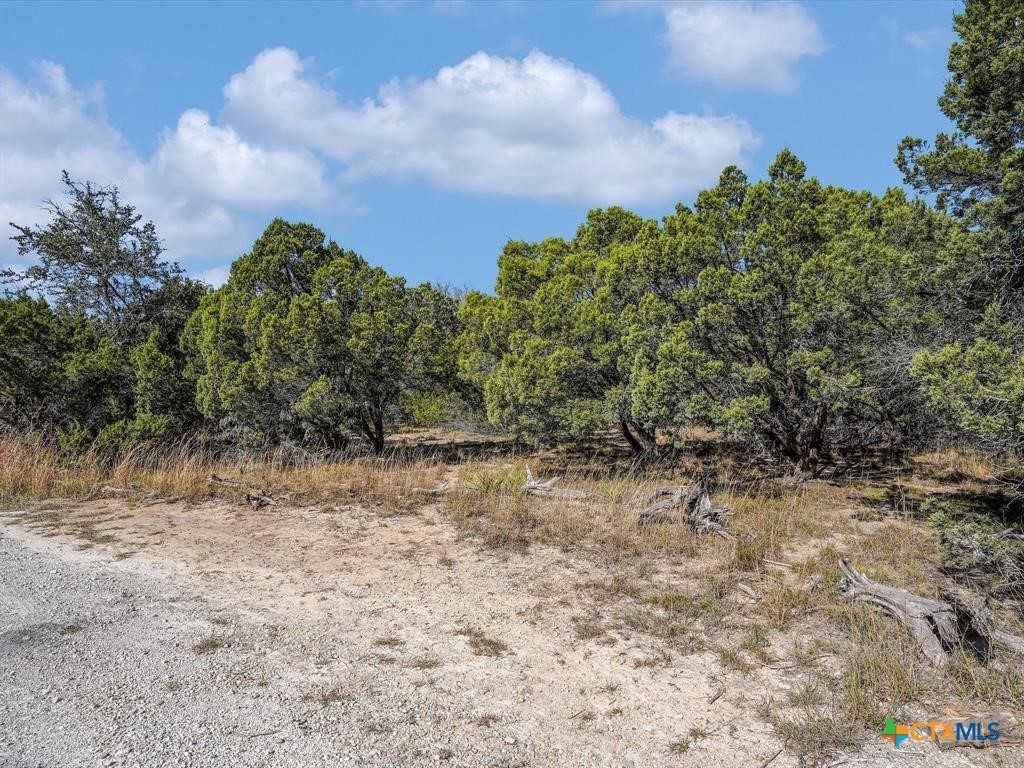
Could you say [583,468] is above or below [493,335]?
below

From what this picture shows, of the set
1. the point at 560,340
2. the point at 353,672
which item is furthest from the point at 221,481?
the point at 353,672

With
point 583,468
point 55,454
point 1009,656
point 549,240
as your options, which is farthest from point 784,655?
point 55,454

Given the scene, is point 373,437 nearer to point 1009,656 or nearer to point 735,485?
point 735,485

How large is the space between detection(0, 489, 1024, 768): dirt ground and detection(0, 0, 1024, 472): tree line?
10.2 feet

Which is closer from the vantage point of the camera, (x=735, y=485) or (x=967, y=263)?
(x=967, y=263)

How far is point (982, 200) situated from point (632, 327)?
4885 millimetres

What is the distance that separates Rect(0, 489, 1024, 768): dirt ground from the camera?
3412 mm

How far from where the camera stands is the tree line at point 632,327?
571cm

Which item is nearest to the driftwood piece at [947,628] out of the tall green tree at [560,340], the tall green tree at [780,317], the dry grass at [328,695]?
the tall green tree at [780,317]

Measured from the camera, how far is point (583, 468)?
1256 cm

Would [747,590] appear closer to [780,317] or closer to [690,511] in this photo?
[690,511]

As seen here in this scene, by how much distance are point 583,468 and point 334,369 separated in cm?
575

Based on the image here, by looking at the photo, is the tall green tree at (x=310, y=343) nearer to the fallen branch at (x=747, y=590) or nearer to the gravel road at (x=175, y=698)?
the gravel road at (x=175, y=698)

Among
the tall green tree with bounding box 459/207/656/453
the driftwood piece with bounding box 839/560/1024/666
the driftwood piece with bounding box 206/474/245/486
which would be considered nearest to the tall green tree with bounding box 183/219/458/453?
the tall green tree with bounding box 459/207/656/453
